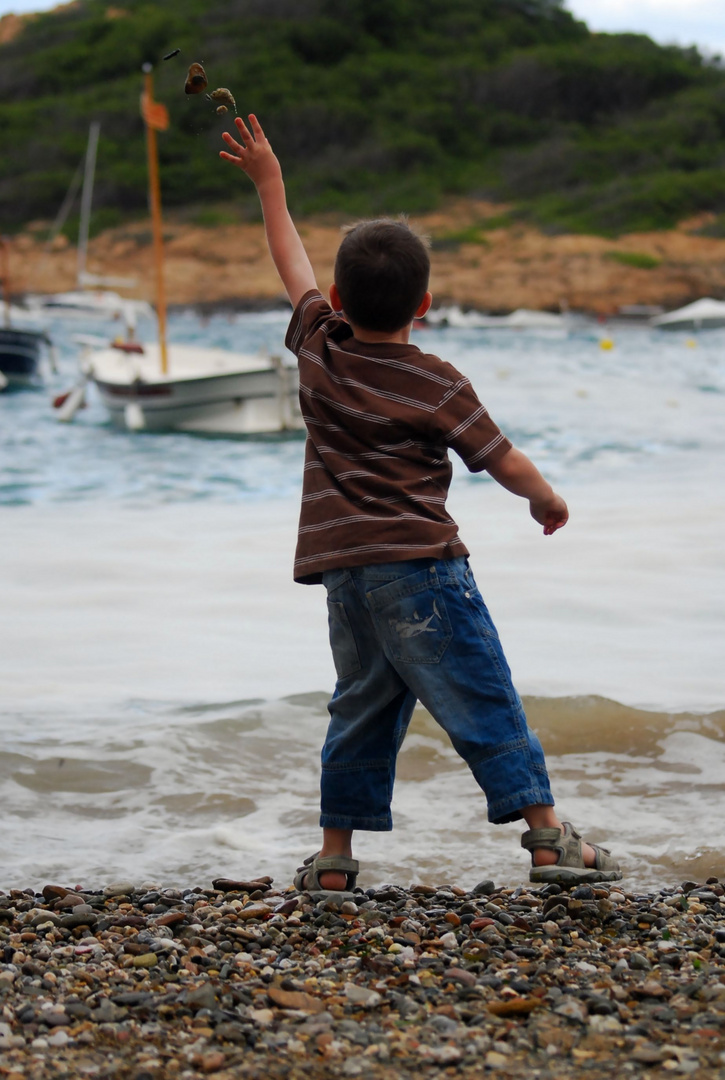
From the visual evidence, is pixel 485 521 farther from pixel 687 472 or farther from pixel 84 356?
pixel 84 356

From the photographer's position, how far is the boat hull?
22.8 m

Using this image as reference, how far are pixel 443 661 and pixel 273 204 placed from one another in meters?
1.24

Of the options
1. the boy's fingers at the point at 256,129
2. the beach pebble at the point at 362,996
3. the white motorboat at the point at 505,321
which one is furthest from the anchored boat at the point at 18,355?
the white motorboat at the point at 505,321

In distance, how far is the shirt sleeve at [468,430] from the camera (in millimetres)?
2535

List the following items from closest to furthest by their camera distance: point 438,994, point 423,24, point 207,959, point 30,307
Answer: point 438,994 → point 207,959 → point 30,307 → point 423,24

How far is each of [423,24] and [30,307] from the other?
41.3m

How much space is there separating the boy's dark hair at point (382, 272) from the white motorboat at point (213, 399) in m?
13.8

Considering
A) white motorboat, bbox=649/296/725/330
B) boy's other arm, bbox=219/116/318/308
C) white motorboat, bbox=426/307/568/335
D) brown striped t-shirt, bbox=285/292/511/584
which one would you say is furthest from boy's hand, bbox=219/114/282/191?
white motorboat, bbox=426/307/568/335

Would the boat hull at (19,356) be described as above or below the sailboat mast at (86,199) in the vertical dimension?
below

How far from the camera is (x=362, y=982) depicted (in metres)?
2.29

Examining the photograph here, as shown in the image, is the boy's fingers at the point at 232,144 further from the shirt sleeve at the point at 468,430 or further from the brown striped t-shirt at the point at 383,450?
the shirt sleeve at the point at 468,430

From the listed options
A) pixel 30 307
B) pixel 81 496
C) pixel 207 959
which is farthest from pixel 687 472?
pixel 30 307

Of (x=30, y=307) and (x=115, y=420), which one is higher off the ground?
(x=30, y=307)

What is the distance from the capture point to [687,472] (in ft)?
39.7
